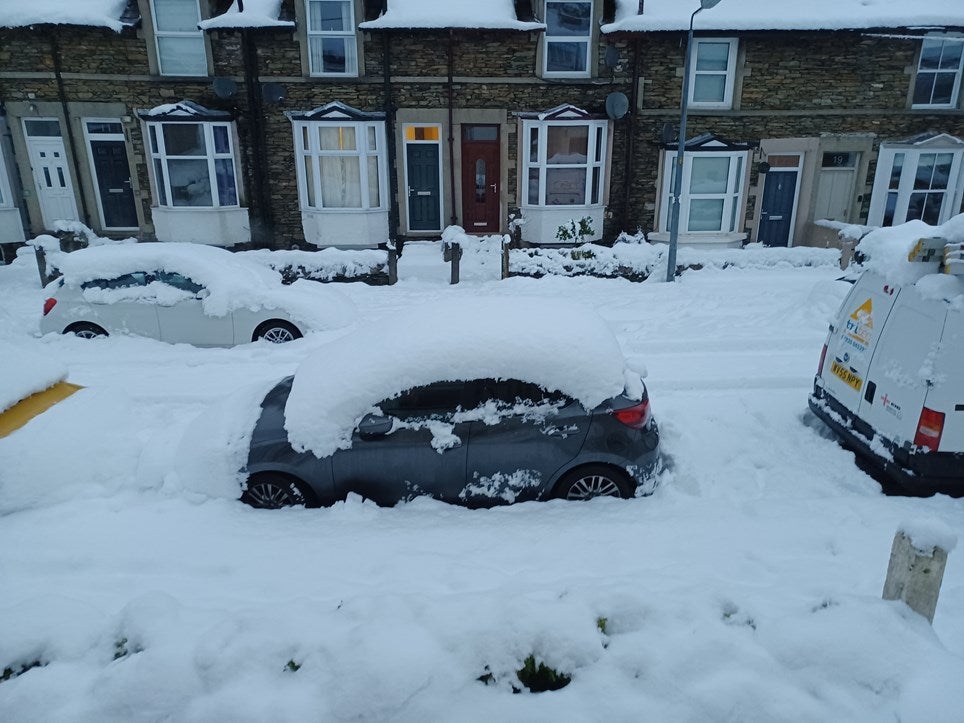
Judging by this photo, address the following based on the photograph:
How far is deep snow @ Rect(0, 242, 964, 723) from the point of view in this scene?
2.82 meters

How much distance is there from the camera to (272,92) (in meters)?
15.2

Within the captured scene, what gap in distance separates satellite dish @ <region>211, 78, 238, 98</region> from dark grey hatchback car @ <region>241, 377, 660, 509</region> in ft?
43.0

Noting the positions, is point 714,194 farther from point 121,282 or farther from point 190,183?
point 121,282

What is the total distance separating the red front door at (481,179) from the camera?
16.1 m

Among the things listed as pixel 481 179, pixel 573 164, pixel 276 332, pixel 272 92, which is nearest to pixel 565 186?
pixel 573 164

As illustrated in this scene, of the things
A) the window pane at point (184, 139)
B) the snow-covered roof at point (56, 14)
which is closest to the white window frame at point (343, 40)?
the window pane at point (184, 139)

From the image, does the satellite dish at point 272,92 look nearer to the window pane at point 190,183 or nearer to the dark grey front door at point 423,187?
the window pane at point 190,183

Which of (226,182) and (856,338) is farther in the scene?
(226,182)

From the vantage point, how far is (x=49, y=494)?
16.9 ft

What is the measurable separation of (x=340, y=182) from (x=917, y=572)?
1523cm

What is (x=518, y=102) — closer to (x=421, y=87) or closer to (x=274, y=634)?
(x=421, y=87)

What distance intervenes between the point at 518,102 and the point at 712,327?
28.5 ft

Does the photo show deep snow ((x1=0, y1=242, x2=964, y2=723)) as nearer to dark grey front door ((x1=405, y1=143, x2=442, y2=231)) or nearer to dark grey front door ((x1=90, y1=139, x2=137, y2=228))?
dark grey front door ((x1=405, y1=143, x2=442, y2=231))

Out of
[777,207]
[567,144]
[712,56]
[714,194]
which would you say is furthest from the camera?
[777,207]
